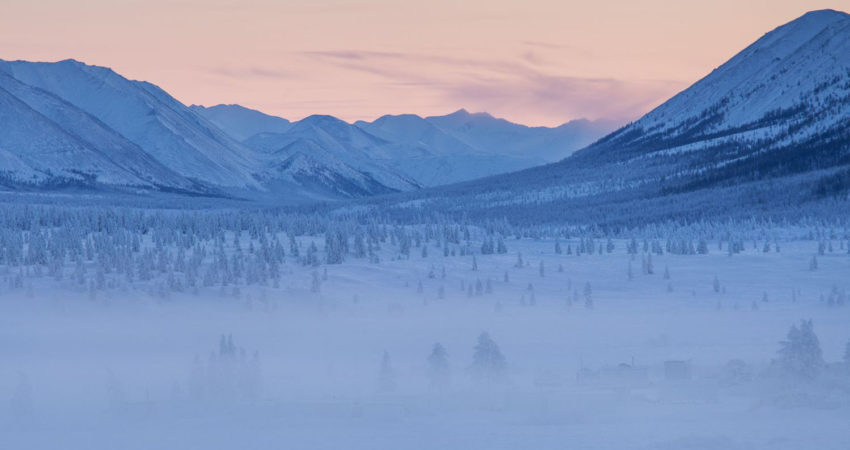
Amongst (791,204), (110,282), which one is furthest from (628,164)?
(110,282)

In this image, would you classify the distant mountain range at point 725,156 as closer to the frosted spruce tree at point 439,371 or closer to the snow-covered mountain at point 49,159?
the frosted spruce tree at point 439,371

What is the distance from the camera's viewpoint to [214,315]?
2666 cm

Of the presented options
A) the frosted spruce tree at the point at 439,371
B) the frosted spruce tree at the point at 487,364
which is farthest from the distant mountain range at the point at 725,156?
the frosted spruce tree at the point at 439,371

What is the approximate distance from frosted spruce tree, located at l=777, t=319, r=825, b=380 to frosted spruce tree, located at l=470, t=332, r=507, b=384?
436 cm

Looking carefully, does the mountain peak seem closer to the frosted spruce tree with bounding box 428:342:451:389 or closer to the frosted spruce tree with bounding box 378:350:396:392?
the frosted spruce tree with bounding box 428:342:451:389

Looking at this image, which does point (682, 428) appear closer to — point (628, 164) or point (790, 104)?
point (628, 164)

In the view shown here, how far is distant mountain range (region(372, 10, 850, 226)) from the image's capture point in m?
76.8

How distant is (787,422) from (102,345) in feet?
41.8

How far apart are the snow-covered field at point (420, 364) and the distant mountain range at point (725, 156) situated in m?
38.0

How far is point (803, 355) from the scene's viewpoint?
1819 centimetres

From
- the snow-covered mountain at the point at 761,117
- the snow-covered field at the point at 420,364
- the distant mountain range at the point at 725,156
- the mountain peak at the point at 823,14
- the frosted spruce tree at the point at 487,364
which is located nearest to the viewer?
the snow-covered field at the point at 420,364

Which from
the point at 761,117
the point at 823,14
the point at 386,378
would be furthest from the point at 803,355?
the point at 823,14

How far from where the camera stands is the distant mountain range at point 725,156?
7681 centimetres

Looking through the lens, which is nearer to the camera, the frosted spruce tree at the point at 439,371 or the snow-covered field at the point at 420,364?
the snow-covered field at the point at 420,364
